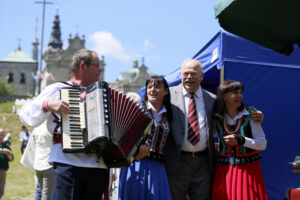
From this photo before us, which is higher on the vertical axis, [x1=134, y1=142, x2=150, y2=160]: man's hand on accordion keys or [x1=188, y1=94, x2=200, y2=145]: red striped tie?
[x1=188, y1=94, x2=200, y2=145]: red striped tie

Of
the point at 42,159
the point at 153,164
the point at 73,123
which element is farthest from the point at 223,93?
the point at 42,159

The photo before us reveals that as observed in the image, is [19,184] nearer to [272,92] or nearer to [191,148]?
[272,92]

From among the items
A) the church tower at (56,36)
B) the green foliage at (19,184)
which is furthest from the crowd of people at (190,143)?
the church tower at (56,36)

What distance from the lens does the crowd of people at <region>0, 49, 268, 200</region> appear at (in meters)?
3.86

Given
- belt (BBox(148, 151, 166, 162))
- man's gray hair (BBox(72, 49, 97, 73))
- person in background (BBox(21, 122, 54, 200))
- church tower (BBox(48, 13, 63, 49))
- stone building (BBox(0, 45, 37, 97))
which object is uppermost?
church tower (BBox(48, 13, 63, 49))

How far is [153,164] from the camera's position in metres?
4.05

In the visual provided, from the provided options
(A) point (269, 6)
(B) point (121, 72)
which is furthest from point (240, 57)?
(B) point (121, 72)

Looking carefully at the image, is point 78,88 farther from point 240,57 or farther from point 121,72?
point 121,72

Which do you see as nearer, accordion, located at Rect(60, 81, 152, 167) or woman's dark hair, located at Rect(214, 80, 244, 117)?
accordion, located at Rect(60, 81, 152, 167)

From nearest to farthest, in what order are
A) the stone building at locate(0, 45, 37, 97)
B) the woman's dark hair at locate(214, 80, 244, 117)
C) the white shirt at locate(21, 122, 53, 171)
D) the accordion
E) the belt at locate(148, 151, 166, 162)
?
the accordion
the belt at locate(148, 151, 166, 162)
the woman's dark hair at locate(214, 80, 244, 117)
the white shirt at locate(21, 122, 53, 171)
the stone building at locate(0, 45, 37, 97)

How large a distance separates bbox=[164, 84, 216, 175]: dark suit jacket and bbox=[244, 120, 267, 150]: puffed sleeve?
388mm

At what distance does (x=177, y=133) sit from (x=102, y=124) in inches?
47.6

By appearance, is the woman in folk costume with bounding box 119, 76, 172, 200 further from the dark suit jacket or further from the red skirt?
the red skirt

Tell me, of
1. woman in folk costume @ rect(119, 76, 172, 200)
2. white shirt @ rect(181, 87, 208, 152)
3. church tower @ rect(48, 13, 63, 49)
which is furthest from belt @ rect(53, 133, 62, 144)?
church tower @ rect(48, 13, 63, 49)
